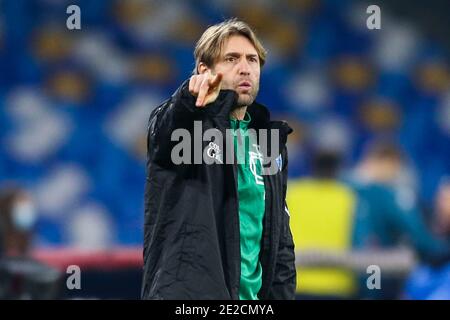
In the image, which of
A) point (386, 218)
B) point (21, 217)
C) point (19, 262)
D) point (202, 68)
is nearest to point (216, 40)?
point (202, 68)

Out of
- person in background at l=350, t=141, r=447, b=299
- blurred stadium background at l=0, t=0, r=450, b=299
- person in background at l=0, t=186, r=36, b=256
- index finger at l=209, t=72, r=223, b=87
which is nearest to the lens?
index finger at l=209, t=72, r=223, b=87

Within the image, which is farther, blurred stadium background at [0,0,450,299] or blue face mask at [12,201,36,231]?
blurred stadium background at [0,0,450,299]

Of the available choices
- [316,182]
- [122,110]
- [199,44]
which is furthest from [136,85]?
[199,44]

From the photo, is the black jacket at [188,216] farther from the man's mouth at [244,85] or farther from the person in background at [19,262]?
the person in background at [19,262]

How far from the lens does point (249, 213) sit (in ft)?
10.8

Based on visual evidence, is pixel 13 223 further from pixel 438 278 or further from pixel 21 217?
pixel 438 278

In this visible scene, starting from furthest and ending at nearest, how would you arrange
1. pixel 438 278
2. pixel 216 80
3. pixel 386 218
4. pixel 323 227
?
pixel 323 227
pixel 386 218
pixel 438 278
pixel 216 80

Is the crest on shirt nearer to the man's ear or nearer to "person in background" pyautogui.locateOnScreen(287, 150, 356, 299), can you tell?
the man's ear

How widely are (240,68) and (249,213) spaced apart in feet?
1.47

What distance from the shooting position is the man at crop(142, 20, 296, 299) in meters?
3.13

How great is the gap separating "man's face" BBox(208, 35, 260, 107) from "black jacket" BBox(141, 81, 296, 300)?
0.19 ft

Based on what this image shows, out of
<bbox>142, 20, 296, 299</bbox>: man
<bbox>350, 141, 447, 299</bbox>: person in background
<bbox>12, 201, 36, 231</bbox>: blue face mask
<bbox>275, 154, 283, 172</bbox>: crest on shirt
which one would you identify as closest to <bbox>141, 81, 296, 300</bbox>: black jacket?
<bbox>142, 20, 296, 299</bbox>: man
